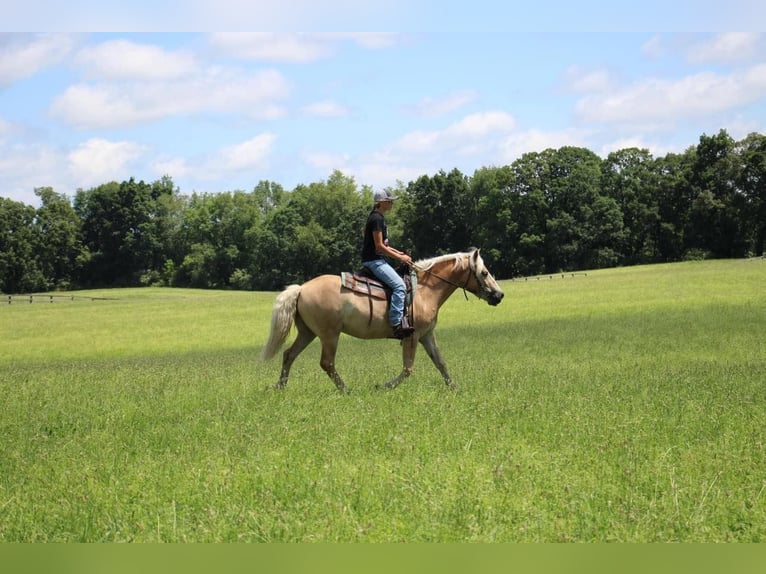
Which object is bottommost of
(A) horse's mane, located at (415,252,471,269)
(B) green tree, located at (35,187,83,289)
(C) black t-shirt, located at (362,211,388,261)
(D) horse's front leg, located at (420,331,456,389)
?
(D) horse's front leg, located at (420,331,456,389)

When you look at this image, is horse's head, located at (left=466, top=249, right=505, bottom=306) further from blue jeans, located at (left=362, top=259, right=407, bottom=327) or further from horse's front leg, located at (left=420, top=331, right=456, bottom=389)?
blue jeans, located at (left=362, top=259, right=407, bottom=327)

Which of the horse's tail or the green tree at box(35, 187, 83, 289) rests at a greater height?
the green tree at box(35, 187, 83, 289)

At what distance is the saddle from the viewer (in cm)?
1352

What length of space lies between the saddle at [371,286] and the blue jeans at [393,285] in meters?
0.12

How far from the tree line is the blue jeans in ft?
260

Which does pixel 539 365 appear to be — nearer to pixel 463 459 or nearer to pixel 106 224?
pixel 463 459

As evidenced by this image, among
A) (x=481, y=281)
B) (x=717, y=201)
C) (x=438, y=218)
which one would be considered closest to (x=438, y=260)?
(x=481, y=281)

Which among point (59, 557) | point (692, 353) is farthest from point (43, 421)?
point (692, 353)

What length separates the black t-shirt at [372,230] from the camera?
43.0 feet

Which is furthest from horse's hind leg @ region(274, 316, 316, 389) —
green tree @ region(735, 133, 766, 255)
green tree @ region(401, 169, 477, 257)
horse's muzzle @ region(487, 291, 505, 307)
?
green tree @ region(401, 169, 477, 257)

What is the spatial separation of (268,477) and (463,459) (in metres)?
1.82

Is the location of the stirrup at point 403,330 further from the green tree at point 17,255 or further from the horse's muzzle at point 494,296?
the green tree at point 17,255

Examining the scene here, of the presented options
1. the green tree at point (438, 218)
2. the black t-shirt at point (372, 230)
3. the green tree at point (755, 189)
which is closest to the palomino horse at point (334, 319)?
the black t-shirt at point (372, 230)

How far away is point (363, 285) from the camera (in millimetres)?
13602
